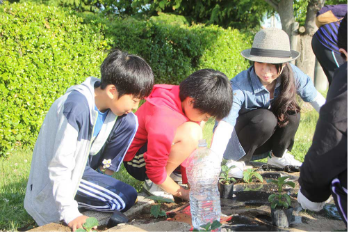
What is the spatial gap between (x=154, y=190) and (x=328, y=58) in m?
3.05

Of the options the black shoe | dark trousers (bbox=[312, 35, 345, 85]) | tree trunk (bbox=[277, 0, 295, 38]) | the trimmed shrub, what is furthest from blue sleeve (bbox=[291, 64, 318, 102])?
tree trunk (bbox=[277, 0, 295, 38])

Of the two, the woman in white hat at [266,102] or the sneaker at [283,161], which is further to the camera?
the sneaker at [283,161]

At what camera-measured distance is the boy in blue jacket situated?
246cm

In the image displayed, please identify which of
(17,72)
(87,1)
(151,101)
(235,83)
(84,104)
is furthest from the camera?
(87,1)

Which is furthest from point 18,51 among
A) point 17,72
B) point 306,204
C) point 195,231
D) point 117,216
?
point 306,204

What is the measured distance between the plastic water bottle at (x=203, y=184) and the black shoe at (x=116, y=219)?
0.53 meters

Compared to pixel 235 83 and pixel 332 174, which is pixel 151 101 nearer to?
pixel 235 83

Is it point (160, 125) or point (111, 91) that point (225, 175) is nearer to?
point (160, 125)

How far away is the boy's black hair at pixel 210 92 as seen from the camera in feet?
9.41

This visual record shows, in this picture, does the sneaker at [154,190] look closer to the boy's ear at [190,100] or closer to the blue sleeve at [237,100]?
the boy's ear at [190,100]

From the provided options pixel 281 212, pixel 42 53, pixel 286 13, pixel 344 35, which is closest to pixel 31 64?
pixel 42 53

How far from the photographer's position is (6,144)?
473 cm

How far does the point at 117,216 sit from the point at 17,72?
288 cm

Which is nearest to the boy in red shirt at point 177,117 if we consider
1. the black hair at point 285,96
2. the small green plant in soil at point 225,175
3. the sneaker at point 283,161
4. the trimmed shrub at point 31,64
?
the small green plant in soil at point 225,175
